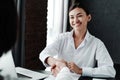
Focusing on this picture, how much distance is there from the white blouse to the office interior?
67 cm

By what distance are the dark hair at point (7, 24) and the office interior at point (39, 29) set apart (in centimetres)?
199

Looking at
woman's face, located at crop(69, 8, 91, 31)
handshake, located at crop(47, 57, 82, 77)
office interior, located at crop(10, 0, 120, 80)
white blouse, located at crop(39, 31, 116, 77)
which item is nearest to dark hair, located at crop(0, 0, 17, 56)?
handshake, located at crop(47, 57, 82, 77)

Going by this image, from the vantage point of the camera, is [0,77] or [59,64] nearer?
[0,77]

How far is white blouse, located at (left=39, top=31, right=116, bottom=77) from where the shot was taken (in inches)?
79.1

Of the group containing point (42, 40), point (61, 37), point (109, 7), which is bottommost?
point (42, 40)

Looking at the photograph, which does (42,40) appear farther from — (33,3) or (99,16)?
(99,16)

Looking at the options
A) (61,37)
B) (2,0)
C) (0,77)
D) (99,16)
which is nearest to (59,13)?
(99,16)

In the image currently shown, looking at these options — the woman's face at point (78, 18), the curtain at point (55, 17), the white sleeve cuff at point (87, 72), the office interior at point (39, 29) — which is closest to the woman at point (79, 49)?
the woman's face at point (78, 18)

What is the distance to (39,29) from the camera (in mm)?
3332

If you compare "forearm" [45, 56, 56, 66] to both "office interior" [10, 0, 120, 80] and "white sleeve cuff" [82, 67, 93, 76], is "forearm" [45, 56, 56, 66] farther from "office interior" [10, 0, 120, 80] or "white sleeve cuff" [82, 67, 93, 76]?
"office interior" [10, 0, 120, 80]

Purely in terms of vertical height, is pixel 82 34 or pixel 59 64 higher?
pixel 82 34

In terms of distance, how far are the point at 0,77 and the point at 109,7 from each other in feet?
8.14

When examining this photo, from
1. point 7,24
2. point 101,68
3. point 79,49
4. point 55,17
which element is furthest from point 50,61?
point 55,17

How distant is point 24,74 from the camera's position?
1.72 m
